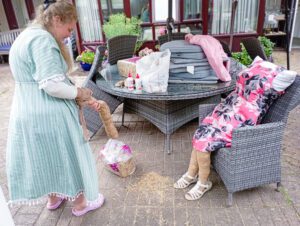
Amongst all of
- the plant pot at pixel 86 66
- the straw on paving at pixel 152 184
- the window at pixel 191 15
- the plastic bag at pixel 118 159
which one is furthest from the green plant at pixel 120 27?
the straw on paving at pixel 152 184

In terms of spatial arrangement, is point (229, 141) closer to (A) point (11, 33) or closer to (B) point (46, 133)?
(B) point (46, 133)

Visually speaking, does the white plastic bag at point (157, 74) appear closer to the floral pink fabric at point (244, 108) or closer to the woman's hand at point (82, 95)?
the floral pink fabric at point (244, 108)

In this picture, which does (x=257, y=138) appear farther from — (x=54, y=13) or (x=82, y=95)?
(x=54, y=13)

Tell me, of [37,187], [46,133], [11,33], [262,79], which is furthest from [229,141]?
[11,33]

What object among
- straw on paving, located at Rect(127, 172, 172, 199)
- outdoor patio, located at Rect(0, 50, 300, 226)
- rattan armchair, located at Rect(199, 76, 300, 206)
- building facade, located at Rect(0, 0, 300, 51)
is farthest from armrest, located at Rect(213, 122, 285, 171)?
building facade, located at Rect(0, 0, 300, 51)

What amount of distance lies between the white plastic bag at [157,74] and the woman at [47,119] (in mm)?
703

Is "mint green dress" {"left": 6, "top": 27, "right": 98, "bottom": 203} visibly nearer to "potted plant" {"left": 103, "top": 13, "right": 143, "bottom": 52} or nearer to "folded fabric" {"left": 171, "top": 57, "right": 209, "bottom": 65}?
"folded fabric" {"left": 171, "top": 57, "right": 209, "bottom": 65}

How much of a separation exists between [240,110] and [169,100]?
27.0 inches

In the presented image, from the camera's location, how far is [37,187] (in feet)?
5.38

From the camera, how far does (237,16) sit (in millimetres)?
6277

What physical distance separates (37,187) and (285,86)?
1.71 m

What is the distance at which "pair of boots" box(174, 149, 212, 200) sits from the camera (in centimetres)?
191

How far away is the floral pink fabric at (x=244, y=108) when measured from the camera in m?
1.72

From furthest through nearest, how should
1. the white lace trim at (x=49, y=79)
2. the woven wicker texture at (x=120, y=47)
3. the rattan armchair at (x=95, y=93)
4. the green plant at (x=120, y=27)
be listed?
the green plant at (x=120, y=27) → the woven wicker texture at (x=120, y=47) → the rattan armchair at (x=95, y=93) → the white lace trim at (x=49, y=79)
